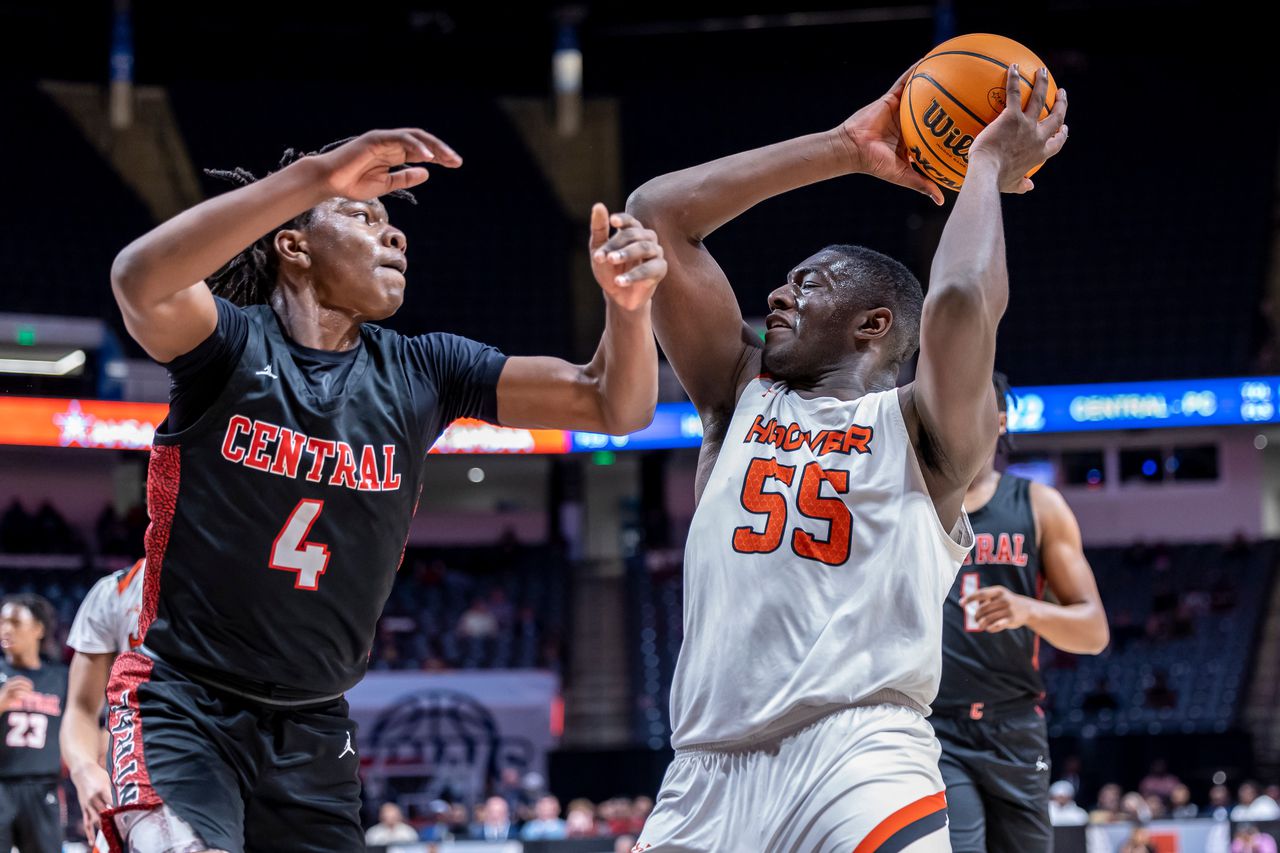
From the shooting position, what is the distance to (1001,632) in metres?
5.48

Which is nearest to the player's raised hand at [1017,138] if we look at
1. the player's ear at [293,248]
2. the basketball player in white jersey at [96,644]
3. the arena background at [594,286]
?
the player's ear at [293,248]

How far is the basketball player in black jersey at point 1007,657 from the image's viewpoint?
5297 millimetres

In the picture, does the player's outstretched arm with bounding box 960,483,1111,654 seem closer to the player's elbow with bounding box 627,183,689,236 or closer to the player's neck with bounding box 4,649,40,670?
the player's elbow with bounding box 627,183,689,236

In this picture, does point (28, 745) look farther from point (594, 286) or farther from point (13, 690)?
point (594, 286)

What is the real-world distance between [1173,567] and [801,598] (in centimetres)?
2128

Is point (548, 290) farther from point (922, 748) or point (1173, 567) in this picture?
point (922, 748)

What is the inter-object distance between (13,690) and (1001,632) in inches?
243

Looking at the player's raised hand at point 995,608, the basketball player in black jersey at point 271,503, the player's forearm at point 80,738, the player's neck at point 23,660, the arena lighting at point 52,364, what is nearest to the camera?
the basketball player in black jersey at point 271,503

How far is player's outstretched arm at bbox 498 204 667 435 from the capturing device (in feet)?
9.73

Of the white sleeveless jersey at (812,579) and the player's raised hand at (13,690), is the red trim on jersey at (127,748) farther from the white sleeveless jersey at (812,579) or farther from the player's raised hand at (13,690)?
the player's raised hand at (13,690)

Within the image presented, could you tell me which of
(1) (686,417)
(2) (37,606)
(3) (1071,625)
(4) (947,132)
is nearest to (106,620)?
(2) (37,606)

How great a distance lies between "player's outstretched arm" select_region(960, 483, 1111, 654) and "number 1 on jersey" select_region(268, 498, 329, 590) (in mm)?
2686

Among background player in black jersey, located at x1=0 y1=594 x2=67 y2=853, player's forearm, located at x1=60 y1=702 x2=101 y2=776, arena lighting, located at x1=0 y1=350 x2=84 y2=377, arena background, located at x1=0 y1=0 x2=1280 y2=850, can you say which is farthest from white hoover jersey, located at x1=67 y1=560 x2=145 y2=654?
arena lighting, located at x1=0 y1=350 x2=84 y2=377

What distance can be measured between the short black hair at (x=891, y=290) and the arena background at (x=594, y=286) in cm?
1642
